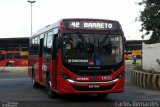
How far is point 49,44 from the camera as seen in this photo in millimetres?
17391

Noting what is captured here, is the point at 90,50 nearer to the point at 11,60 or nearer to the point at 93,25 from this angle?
the point at 93,25

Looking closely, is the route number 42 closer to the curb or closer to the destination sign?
the destination sign

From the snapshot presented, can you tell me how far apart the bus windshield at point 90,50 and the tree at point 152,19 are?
17.3m

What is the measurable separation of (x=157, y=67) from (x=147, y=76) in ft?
7.17

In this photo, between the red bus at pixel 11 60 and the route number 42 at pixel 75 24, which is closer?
the route number 42 at pixel 75 24

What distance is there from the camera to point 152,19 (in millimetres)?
32750

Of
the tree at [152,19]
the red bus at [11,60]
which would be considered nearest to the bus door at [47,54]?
the tree at [152,19]

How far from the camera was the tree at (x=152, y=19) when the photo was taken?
1278 inches

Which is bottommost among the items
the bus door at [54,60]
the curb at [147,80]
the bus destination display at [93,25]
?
the curb at [147,80]

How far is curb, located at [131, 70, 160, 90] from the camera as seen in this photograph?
20.8 m

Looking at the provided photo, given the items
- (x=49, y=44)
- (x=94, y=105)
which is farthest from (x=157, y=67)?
(x=94, y=105)

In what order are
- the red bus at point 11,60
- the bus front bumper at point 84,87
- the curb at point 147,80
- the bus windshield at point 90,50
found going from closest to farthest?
the bus front bumper at point 84,87
the bus windshield at point 90,50
the curb at point 147,80
the red bus at point 11,60

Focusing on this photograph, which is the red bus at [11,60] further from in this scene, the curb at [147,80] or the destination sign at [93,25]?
the destination sign at [93,25]

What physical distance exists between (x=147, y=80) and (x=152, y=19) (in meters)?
11.8
